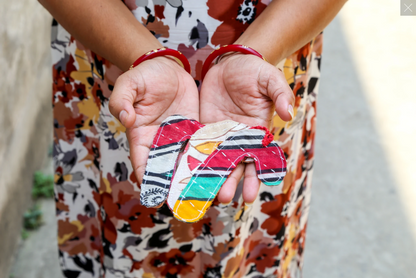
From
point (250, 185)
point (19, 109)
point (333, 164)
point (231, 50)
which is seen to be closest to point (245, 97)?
point (231, 50)

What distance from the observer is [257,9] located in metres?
0.92

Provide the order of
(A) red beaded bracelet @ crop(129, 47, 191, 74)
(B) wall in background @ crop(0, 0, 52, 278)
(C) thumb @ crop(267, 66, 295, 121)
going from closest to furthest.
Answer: (C) thumb @ crop(267, 66, 295, 121)
(A) red beaded bracelet @ crop(129, 47, 191, 74)
(B) wall in background @ crop(0, 0, 52, 278)

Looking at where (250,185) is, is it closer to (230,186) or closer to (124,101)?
(230,186)

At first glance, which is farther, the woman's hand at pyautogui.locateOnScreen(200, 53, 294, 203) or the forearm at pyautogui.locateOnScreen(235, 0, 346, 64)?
the forearm at pyautogui.locateOnScreen(235, 0, 346, 64)

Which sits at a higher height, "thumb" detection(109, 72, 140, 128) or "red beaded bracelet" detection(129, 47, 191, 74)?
"red beaded bracelet" detection(129, 47, 191, 74)

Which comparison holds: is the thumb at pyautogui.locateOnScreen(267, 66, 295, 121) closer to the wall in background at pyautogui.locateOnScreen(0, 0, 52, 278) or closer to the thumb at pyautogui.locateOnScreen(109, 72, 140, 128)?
the thumb at pyautogui.locateOnScreen(109, 72, 140, 128)

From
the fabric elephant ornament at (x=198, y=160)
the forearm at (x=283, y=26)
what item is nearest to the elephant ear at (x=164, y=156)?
the fabric elephant ornament at (x=198, y=160)

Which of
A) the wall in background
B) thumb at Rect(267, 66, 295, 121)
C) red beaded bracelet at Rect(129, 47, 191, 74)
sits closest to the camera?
thumb at Rect(267, 66, 295, 121)

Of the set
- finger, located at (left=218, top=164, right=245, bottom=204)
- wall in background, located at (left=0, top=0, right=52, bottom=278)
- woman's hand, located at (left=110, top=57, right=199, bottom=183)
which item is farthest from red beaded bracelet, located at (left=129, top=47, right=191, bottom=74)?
wall in background, located at (left=0, top=0, right=52, bottom=278)

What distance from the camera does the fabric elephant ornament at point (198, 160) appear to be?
0.77 meters

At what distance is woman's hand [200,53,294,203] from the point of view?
2.52 ft

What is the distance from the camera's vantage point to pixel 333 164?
2.24 metres

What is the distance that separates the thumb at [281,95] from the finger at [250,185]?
0.43 feet

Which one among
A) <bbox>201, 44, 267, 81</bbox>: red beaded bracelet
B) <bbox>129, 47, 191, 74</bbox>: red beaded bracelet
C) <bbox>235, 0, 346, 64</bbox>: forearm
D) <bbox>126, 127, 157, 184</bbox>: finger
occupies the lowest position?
<bbox>126, 127, 157, 184</bbox>: finger
